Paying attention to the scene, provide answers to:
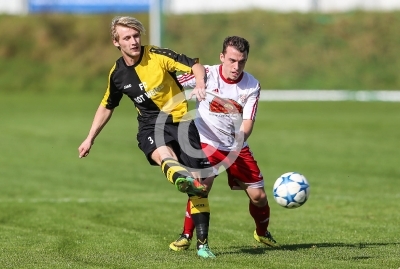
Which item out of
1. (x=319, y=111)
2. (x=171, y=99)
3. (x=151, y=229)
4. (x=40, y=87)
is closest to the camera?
(x=171, y=99)

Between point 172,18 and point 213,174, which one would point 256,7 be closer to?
point 172,18

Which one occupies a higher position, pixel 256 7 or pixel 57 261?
pixel 256 7

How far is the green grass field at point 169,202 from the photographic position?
28.2 feet

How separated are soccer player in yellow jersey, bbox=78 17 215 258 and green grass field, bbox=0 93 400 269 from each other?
0.94 m

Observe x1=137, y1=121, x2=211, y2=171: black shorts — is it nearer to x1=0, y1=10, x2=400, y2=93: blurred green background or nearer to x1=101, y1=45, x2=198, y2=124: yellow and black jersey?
x1=101, y1=45, x2=198, y2=124: yellow and black jersey

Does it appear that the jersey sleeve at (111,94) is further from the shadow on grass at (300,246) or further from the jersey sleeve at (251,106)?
the shadow on grass at (300,246)

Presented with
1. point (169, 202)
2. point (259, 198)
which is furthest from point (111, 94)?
point (169, 202)

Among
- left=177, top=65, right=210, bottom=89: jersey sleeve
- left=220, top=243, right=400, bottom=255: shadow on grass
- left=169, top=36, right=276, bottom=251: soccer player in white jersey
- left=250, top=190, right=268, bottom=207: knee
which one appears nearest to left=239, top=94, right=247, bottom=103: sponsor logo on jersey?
left=169, top=36, right=276, bottom=251: soccer player in white jersey

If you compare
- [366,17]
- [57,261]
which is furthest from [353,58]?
[57,261]

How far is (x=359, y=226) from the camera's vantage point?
36.4 ft

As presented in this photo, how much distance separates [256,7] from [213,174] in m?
39.5

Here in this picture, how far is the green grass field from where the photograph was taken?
859 cm

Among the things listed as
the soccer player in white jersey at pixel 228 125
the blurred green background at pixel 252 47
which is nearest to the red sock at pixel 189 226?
the soccer player in white jersey at pixel 228 125

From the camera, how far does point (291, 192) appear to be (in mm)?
9367
